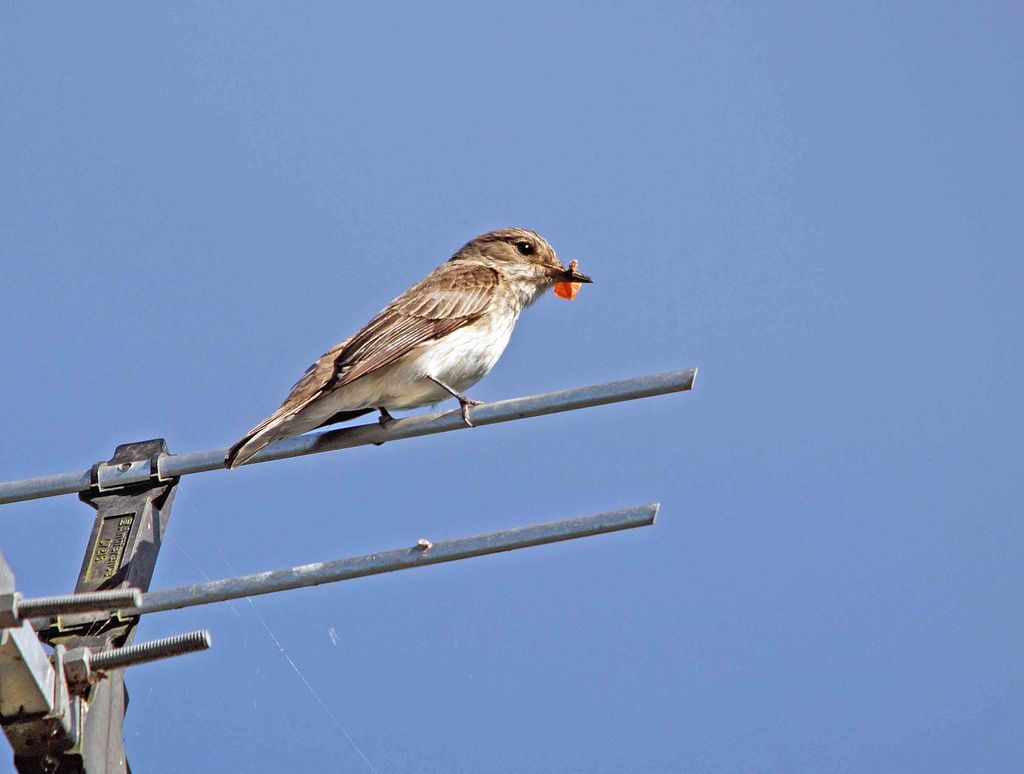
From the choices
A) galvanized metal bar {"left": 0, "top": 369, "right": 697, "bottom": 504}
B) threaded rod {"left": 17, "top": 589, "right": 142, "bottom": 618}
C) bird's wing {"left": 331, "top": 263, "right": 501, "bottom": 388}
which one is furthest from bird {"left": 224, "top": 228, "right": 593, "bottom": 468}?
threaded rod {"left": 17, "top": 589, "right": 142, "bottom": 618}

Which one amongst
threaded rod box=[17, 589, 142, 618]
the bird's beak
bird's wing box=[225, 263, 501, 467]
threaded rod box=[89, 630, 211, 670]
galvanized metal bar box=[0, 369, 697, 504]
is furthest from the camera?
the bird's beak

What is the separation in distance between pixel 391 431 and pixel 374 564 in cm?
106

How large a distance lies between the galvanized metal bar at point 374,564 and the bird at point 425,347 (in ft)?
8.48

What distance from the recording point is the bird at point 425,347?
8.74 meters

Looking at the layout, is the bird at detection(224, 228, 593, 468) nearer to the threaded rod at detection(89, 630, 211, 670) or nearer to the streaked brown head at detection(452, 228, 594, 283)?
the streaked brown head at detection(452, 228, 594, 283)

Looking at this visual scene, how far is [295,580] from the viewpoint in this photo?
17.3ft

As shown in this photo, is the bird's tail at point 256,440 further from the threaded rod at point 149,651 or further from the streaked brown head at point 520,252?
the streaked brown head at point 520,252

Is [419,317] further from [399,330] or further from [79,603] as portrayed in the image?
[79,603]

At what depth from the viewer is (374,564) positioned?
528 centimetres

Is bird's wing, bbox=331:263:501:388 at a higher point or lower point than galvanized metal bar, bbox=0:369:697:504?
higher

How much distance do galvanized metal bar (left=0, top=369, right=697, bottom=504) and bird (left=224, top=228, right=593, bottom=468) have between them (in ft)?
4.12

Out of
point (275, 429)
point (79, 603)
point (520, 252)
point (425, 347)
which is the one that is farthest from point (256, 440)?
point (520, 252)

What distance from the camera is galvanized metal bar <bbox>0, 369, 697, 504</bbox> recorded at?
18.2ft

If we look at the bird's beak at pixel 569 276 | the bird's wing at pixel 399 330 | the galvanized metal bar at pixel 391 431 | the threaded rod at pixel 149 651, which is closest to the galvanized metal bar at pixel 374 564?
the threaded rod at pixel 149 651
